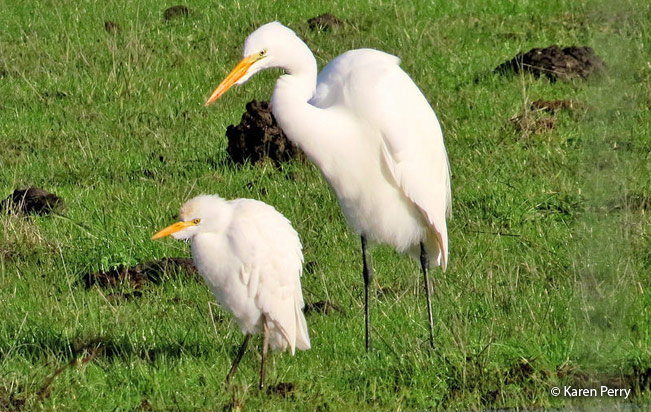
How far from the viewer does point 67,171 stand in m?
8.94

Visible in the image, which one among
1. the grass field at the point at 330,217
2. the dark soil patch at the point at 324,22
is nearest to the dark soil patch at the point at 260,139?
the grass field at the point at 330,217

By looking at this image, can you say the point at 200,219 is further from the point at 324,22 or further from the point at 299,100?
the point at 324,22

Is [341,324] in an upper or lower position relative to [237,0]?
lower

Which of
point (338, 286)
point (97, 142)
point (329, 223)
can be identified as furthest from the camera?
point (97, 142)

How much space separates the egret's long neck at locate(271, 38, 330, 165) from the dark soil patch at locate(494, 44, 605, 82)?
5052 mm

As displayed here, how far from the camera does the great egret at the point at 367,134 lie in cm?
556

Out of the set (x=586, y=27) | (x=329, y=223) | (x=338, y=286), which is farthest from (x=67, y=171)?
(x=586, y=27)

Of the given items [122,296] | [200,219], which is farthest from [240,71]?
[122,296]

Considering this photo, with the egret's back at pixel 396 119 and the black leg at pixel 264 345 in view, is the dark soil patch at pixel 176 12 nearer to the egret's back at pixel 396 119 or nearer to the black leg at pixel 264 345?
the egret's back at pixel 396 119

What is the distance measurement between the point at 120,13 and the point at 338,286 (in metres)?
6.82

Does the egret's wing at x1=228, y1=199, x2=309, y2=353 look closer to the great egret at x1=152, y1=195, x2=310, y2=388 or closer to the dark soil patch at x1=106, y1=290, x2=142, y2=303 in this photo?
the great egret at x1=152, y1=195, x2=310, y2=388

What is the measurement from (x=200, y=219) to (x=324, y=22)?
700 centimetres

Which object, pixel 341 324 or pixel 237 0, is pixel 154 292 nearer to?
pixel 341 324

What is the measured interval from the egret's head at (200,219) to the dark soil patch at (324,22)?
22.5 ft
